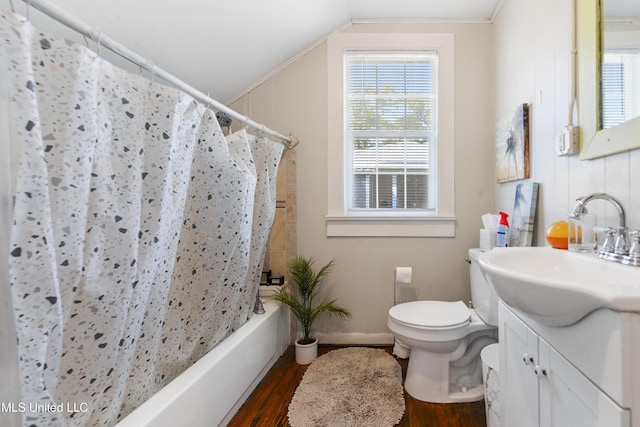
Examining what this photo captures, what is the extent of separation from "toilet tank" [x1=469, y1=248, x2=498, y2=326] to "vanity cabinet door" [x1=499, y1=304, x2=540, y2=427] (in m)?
0.40

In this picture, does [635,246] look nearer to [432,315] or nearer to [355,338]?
[432,315]

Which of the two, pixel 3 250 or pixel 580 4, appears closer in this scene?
pixel 3 250

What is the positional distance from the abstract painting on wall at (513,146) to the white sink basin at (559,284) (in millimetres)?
716

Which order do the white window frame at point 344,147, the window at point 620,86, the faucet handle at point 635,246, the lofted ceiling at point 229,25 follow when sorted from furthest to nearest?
1. the white window frame at point 344,147
2. the lofted ceiling at point 229,25
3. the window at point 620,86
4. the faucet handle at point 635,246

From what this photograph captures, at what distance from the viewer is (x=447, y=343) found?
146cm

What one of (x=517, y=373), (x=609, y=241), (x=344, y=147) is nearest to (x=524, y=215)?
(x=609, y=241)

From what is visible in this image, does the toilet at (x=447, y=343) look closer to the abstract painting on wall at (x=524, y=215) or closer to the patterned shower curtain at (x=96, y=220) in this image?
the abstract painting on wall at (x=524, y=215)

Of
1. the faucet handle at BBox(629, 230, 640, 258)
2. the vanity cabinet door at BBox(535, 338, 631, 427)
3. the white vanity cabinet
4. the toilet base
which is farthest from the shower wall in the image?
the faucet handle at BBox(629, 230, 640, 258)

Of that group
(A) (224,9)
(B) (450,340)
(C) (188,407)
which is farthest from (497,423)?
(A) (224,9)

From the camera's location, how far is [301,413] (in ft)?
4.64

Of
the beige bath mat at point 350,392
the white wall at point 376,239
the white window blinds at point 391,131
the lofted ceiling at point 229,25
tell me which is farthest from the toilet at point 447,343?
the lofted ceiling at point 229,25

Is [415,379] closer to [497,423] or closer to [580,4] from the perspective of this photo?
[497,423]

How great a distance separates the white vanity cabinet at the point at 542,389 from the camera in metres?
0.58

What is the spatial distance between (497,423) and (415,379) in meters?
0.44
